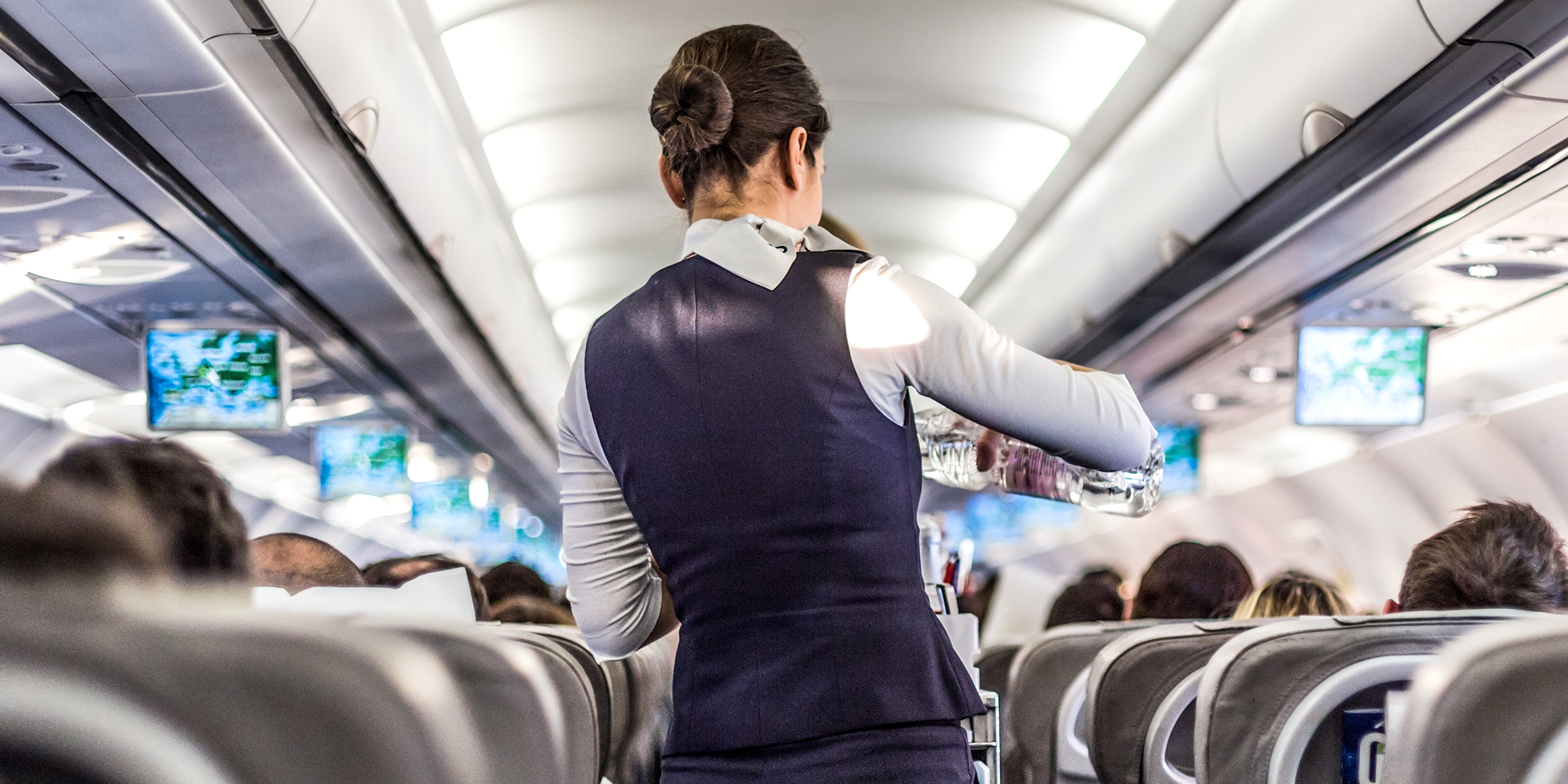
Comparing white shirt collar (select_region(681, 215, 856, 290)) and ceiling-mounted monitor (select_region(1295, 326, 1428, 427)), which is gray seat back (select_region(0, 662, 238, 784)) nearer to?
white shirt collar (select_region(681, 215, 856, 290))

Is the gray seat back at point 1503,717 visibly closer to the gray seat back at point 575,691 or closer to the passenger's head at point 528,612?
the gray seat back at point 575,691

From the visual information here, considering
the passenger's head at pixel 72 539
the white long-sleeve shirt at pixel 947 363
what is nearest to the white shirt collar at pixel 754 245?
the white long-sleeve shirt at pixel 947 363

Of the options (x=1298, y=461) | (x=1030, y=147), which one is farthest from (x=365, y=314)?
(x=1298, y=461)

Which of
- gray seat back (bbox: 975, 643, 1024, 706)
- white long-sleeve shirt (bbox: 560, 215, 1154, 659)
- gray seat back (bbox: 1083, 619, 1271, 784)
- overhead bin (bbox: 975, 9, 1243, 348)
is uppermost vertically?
overhead bin (bbox: 975, 9, 1243, 348)

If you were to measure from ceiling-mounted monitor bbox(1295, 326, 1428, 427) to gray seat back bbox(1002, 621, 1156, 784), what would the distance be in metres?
3.94

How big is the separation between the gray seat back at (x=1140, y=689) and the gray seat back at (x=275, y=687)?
84.0 inches

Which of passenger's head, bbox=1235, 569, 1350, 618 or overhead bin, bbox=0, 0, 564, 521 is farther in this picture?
passenger's head, bbox=1235, 569, 1350, 618

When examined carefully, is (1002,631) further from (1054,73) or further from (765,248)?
(765,248)

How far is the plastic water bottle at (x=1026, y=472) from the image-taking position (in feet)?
5.60

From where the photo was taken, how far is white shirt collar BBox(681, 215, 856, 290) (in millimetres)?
1424

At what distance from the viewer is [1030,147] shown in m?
6.24

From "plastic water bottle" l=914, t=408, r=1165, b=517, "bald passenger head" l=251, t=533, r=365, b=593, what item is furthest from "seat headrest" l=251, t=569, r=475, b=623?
"plastic water bottle" l=914, t=408, r=1165, b=517

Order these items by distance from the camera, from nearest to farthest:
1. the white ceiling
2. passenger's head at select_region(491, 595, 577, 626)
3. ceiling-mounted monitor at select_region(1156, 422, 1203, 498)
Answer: passenger's head at select_region(491, 595, 577, 626) < the white ceiling < ceiling-mounted monitor at select_region(1156, 422, 1203, 498)

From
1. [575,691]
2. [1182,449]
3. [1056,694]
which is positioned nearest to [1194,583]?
[1056,694]
